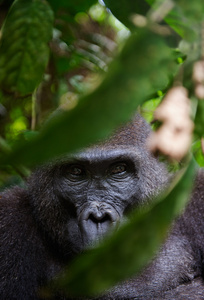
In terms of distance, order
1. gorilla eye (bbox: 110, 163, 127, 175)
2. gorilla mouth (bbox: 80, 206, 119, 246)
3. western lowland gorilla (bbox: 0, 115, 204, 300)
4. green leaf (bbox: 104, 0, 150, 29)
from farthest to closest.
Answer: gorilla eye (bbox: 110, 163, 127, 175) < western lowland gorilla (bbox: 0, 115, 204, 300) < gorilla mouth (bbox: 80, 206, 119, 246) < green leaf (bbox: 104, 0, 150, 29)

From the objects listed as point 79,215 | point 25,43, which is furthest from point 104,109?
point 79,215

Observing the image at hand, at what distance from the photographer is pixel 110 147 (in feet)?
10.7

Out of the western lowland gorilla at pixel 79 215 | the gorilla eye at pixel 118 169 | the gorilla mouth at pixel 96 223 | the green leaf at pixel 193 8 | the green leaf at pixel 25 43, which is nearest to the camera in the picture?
the green leaf at pixel 193 8

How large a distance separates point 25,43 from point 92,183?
56.0 inches

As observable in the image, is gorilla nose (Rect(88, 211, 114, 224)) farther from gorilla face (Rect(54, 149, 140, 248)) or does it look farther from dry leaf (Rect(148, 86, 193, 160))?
dry leaf (Rect(148, 86, 193, 160))

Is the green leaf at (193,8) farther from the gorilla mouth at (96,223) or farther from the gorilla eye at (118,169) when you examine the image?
the gorilla eye at (118,169)

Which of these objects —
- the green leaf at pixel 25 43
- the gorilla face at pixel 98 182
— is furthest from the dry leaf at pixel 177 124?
the gorilla face at pixel 98 182

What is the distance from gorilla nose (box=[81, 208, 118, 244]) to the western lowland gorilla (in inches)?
5.8

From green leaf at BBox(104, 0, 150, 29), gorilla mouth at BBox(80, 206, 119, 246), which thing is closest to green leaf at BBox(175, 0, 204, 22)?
green leaf at BBox(104, 0, 150, 29)

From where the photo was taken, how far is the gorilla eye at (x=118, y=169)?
3.24 m

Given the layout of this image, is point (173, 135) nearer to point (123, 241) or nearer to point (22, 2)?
point (123, 241)

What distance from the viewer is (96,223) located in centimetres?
278

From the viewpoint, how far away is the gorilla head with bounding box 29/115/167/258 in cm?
308

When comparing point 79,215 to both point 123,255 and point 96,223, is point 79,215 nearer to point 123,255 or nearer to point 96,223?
point 96,223
